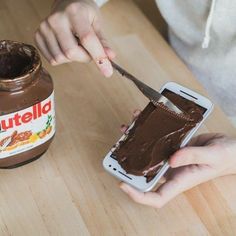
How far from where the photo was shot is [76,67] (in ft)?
3.07

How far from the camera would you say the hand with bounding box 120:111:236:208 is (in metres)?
0.71

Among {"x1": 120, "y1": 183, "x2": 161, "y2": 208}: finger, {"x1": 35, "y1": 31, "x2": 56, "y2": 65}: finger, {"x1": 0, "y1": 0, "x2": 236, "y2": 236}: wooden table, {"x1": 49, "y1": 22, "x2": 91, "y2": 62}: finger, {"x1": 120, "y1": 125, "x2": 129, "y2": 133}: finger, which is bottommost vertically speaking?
{"x1": 0, "y1": 0, "x2": 236, "y2": 236}: wooden table

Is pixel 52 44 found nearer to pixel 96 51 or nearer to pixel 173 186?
pixel 96 51

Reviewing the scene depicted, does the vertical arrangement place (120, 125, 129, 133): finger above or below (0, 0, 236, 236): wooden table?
above

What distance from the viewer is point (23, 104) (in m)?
0.67

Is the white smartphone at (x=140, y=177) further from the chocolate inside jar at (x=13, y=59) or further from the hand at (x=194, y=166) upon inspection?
the chocolate inside jar at (x=13, y=59)

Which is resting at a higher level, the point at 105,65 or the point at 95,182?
the point at 105,65

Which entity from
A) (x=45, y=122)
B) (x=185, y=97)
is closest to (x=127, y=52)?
(x=185, y=97)

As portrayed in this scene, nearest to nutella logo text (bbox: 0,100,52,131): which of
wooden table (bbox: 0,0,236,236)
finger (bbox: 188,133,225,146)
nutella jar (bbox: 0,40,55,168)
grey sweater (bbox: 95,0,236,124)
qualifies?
nutella jar (bbox: 0,40,55,168)

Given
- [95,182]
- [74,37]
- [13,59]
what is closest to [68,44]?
[74,37]

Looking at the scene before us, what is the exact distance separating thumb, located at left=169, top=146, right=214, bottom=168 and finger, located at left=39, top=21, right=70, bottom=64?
0.88 feet

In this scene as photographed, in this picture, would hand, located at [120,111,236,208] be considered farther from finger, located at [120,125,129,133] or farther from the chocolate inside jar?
the chocolate inside jar

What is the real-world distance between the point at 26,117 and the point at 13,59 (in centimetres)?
10

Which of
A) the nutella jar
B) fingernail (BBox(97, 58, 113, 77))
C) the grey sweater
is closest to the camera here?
the nutella jar
